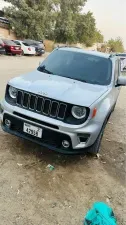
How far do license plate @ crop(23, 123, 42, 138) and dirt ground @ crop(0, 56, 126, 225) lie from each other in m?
0.54

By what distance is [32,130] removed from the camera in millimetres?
3891

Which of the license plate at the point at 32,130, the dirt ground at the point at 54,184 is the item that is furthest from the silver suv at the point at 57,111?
the dirt ground at the point at 54,184

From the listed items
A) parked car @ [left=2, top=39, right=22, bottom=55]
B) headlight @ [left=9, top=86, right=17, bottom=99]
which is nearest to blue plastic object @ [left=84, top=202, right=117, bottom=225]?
headlight @ [left=9, top=86, right=17, bottom=99]

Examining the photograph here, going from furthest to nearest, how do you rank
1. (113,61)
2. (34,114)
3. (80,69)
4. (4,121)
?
1. (113,61)
2. (80,69)
3. (4,121)
4. (34,114)

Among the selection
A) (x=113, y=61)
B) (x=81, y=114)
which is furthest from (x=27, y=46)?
(x=81, y=114)

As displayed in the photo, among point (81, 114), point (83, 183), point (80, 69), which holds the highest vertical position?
point (80, 69)

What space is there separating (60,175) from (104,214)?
1226 millimetres

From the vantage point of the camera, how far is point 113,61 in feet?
17.6

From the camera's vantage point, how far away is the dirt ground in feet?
10.0

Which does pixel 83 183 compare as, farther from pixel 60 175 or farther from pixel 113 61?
pixel 113 61

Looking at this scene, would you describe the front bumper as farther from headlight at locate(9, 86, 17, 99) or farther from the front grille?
headlight at locate(9, 86, 17, 99)

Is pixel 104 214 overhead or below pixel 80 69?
below

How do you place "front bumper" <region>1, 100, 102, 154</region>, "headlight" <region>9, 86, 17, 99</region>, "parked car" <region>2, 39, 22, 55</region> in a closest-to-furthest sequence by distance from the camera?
"front bumper" <region>1, 100, 102, 154</region>, "headlight" <region>9, 86, 17, 99</region>, "parked car" <region>2, 39, 22, 55</region>

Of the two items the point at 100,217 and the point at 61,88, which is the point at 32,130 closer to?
the point at 61,88
